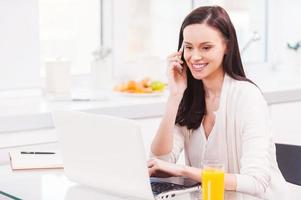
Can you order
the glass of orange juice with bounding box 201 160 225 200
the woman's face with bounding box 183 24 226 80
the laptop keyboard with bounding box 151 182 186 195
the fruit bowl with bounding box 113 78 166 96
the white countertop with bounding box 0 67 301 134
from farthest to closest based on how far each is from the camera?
the fruit bowl with bounding box 113 78 166 96, the white countertop with bounding box 0 67 301 134, the woman's face with bounding box 183 24 226 80, the laptop keyboard with bounding box 151 182 186 195, the glass of orange juice with bounding box 201 160 225 200

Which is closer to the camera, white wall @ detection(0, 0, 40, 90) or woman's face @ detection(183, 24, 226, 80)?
woman's face @ detection(183, 24, 226, 80)

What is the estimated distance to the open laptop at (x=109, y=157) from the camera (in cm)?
196

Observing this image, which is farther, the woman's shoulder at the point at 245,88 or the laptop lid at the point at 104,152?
the woman's shoulder at the point at 245,88

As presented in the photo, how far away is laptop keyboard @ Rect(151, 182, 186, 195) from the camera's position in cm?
209

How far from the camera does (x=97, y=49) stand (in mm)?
4082

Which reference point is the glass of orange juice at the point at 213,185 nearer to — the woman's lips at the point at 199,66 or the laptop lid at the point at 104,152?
the laptop lid at the point at 104,152

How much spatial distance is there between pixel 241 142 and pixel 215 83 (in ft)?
0.77

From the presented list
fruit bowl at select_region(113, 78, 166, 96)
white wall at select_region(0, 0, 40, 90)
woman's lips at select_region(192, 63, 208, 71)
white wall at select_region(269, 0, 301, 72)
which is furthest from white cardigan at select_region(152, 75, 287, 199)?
white wall at select_region(269, 0, 301, 72)

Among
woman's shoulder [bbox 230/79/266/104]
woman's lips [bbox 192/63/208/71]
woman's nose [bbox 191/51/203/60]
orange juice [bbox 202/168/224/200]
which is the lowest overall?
orange juice [bbox 202/168/224/200]

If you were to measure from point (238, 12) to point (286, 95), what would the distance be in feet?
3.07

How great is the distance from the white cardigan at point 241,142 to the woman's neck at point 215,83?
1.2 inches

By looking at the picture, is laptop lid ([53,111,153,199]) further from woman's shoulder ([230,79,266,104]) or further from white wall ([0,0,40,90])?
white wall ([0,0,40,90])

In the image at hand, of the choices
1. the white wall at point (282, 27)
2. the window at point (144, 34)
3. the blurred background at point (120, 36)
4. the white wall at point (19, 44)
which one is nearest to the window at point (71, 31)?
the blurred background at point (120, 36)

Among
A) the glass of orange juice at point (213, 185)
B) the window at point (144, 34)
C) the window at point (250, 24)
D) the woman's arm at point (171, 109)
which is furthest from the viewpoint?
the window at point (250, 24)
